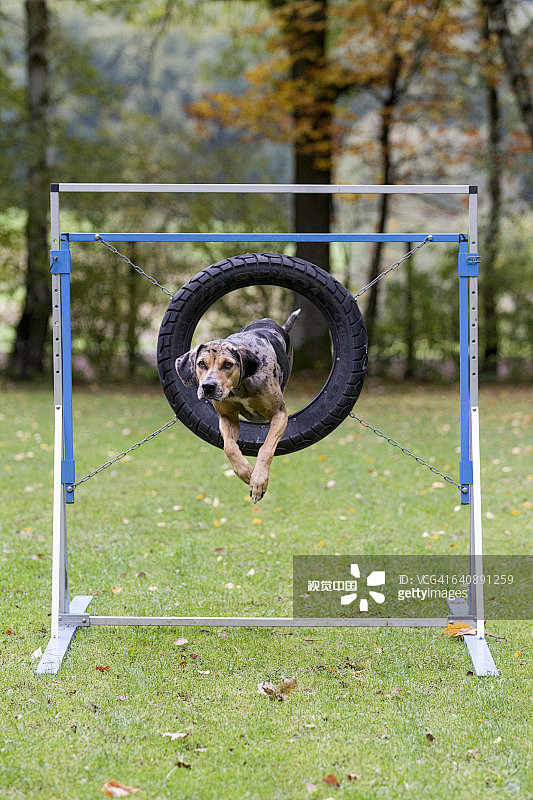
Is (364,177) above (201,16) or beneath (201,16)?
beneath

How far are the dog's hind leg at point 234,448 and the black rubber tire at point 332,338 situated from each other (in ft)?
0.35

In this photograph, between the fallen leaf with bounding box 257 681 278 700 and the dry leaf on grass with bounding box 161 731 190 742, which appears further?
the fallen leaf with bounding box 257 681 278 700

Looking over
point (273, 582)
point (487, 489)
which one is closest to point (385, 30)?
point (487, 489)

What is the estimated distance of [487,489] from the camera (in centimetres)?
695

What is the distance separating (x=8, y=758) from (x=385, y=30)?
13.8m

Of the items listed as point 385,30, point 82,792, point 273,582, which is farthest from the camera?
point 385,30

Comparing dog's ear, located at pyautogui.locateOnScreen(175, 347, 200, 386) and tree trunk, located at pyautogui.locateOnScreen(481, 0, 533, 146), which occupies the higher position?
tree trunk, located at pyautogui.locateOnScreen(481, 0, 533, 146)

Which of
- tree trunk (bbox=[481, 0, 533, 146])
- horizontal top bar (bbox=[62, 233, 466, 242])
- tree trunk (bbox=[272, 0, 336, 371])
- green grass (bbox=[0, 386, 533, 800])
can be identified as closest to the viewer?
green grass (bbox=[0, 386, 533, 800])

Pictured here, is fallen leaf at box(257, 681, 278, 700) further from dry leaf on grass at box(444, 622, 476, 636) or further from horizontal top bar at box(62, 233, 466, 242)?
horizontal top bar at box(62, 233, 466, 242)

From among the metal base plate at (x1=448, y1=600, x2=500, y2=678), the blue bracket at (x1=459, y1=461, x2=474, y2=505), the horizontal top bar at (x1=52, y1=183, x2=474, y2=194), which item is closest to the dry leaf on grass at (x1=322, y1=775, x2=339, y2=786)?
the metal base plate at (x1=448, y1=600, x2=500, y2=678)

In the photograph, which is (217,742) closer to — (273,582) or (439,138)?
(273,582)

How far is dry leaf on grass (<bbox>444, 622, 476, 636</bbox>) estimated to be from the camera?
4156mm

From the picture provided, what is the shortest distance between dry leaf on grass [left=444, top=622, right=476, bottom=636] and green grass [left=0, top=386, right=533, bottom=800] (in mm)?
48

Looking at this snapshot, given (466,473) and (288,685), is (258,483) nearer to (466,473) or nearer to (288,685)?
(288,685)
